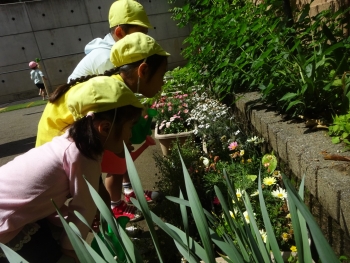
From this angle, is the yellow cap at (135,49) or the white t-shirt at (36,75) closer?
the yellow cap at (135,49)

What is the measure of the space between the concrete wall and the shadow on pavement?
583cm

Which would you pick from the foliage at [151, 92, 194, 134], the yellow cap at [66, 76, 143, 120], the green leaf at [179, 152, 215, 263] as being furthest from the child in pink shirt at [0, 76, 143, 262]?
the foliage at [151, 92, 194, 134]

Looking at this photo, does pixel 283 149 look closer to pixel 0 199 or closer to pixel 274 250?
pixel 274 250

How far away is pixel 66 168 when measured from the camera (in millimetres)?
1404

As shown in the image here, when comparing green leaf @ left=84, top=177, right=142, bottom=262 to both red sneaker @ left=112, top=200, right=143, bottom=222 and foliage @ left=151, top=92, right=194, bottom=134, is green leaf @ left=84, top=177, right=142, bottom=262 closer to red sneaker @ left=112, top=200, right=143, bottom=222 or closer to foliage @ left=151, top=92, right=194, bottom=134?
red sneaker @ left=112, top=200, right=143, bottom=222

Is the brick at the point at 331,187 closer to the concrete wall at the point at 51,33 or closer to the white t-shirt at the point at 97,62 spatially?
the white t-shirt at the point at 97,62

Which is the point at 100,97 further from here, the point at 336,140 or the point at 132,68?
the point at 336,140

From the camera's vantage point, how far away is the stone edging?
1232 millimetres

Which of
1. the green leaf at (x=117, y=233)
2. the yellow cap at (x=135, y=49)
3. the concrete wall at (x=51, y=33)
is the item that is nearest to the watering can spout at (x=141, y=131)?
the yellow cap at (x=135, y=49)

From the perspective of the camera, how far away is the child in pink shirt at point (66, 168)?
4.51 ft

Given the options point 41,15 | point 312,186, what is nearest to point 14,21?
point 41,15

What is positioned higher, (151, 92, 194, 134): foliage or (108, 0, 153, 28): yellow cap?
(108, 0, 153, 28): yellow cap

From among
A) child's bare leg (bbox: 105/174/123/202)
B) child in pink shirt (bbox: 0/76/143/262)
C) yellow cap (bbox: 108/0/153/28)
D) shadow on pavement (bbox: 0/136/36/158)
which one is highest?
yellow cap (bbox: 108/0/153/28)

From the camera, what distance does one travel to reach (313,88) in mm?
1741
